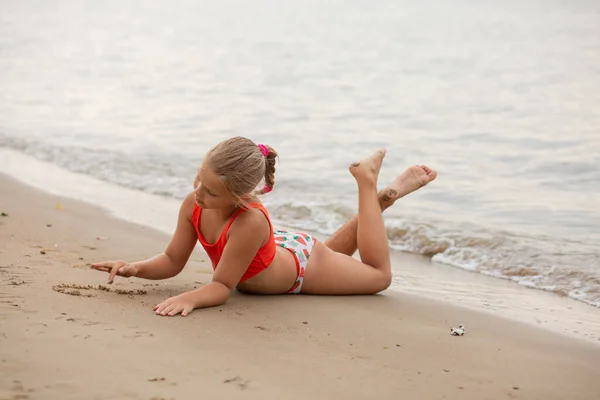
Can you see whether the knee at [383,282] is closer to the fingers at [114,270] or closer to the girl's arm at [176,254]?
the girl's arm at [176,254]

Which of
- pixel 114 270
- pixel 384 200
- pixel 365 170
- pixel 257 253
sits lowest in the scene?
pixel 114 270

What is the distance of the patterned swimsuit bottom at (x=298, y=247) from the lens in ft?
14.9

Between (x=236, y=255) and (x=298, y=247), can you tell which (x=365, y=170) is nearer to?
(x=298, y=247)

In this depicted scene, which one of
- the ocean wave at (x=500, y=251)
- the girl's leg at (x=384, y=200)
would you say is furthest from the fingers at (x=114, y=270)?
the ocean wave at (x=500, y=251)

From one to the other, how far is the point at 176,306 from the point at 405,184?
1.90 metres

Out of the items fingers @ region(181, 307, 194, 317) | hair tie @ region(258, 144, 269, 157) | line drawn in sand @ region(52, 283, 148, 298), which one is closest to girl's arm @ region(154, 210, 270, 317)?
fingers @ region(181, 307, 194, 317)

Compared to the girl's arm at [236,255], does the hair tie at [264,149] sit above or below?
above

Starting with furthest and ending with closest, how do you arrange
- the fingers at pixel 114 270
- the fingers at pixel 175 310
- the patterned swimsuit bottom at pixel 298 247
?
→ 1. the patterned swimsuit bottom at pixel 298 247
2. the fingers at pixel 114 270
3. the fingers at pixel 175 310

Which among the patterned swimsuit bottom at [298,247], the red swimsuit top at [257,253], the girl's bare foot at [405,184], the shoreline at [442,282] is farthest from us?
the girl's bare foot at [405,184]

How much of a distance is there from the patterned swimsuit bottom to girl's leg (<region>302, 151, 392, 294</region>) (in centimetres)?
4

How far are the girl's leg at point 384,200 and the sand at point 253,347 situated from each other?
49cm

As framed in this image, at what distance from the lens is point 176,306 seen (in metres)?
3.81

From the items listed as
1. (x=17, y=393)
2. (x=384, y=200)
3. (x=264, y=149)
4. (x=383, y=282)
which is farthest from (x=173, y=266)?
(x=17, y=393)

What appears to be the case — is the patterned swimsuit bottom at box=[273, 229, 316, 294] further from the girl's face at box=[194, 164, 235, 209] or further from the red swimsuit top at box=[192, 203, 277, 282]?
the girl's face at box=[194, 164, 235, 209]
